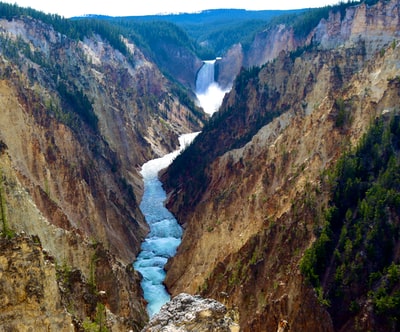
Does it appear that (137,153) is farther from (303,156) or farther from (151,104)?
(303,156)

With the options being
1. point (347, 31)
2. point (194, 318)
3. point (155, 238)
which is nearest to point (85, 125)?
point (155, 238)

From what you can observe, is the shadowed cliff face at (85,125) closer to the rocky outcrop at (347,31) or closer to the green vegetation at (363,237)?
the green vegetation at (363,237)

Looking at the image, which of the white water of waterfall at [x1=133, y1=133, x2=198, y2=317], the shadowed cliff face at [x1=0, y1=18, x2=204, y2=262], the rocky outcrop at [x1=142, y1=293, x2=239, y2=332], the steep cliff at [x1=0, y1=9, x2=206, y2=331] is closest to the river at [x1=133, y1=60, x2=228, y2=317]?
the white water of waterfall at [x1=133, y1=133, x2=198, y2=317]

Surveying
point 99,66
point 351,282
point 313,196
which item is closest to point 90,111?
point 99,66

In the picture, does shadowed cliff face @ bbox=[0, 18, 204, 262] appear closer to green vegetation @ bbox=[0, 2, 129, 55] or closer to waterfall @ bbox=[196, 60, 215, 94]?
green vegetation @ bbox=[0, 2, 129, 55]

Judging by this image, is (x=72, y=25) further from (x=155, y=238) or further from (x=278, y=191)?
(x=278, y=191)

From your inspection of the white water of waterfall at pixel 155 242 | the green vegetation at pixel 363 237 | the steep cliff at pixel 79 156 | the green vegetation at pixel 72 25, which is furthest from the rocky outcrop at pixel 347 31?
the green vegetation at pixel 363 237
